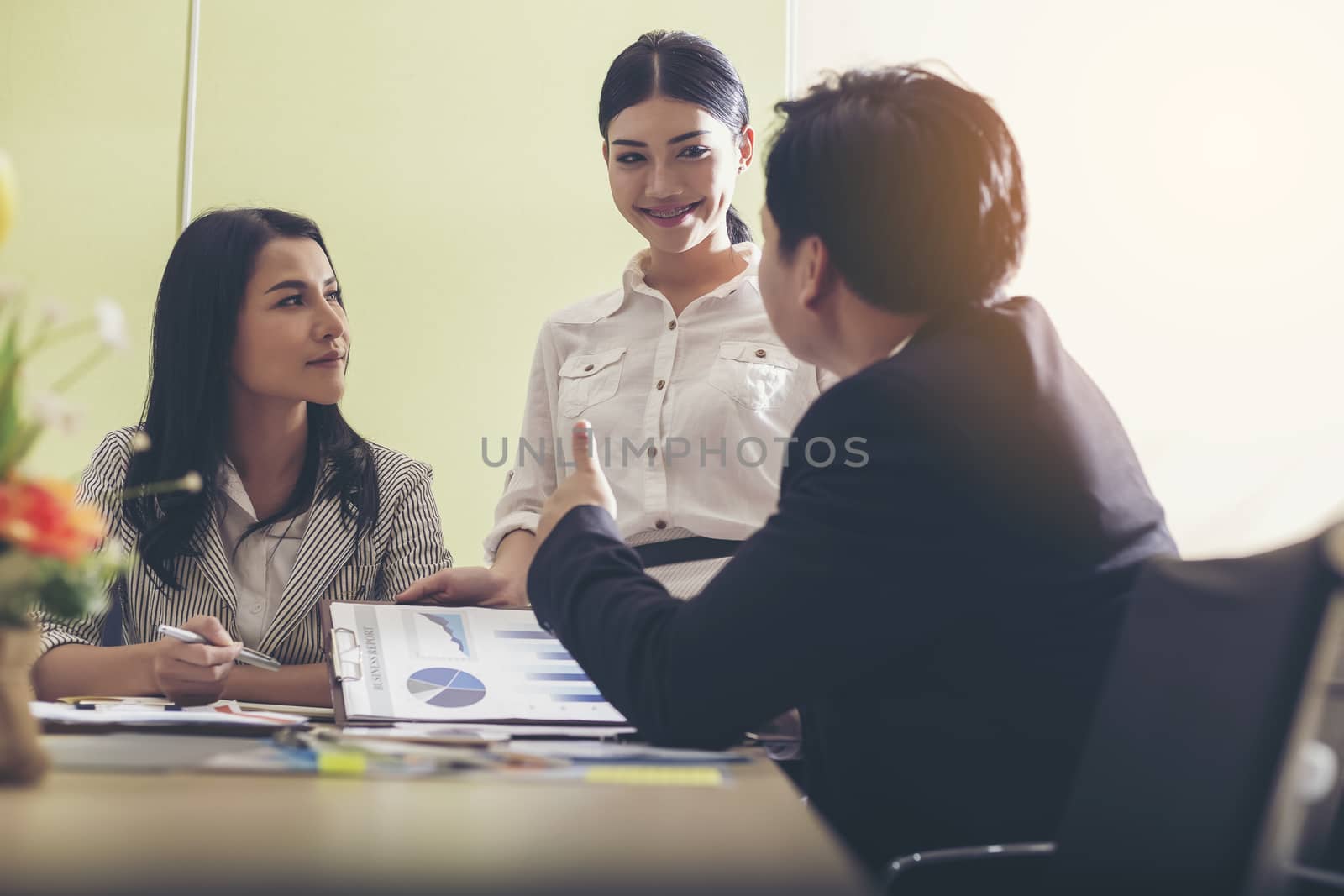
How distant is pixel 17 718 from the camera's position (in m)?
0.79

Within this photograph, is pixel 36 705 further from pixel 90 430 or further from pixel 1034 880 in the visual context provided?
pixel 90 430

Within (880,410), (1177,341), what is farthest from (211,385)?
(1177,341)

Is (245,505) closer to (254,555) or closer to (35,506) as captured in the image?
(254,555)

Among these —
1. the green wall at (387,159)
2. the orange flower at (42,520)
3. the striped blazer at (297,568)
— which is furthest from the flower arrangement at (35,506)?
the green wall at (387,159)

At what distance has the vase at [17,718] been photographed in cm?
79

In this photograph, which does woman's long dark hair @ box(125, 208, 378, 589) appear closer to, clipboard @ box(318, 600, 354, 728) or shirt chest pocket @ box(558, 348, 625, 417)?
shirt chest pocket @ box(558, 348, 625, 417)

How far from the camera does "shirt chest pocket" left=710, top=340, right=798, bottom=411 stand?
6.49 ft

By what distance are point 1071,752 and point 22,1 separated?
2958 mm

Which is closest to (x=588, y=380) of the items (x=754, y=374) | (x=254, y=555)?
(x=754, y=374)

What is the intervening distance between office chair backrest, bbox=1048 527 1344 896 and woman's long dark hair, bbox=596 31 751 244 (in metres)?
1.37

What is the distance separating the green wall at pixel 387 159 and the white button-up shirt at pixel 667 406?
0.79m

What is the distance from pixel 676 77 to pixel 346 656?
1141 millimetres

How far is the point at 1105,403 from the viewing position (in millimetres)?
1095

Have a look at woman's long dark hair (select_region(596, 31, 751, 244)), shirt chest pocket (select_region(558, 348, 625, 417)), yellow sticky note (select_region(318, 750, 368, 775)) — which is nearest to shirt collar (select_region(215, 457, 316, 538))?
shirt chest pocket (select_region(558, 348, 625, 417))
